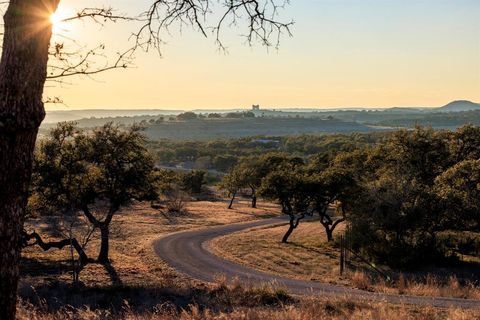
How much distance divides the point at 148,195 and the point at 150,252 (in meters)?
6.72

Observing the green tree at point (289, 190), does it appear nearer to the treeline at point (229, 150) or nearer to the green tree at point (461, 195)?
the green tree at point (461, 195)

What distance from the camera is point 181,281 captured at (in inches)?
1036

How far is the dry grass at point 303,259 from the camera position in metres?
26.7

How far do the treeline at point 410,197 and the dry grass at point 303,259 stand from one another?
9.56 ft

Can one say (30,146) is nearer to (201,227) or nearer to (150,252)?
(150,252)

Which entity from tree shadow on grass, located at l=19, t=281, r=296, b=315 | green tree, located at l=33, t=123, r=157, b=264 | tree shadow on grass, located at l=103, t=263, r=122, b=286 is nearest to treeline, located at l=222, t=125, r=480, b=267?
green tree, located at l=33, t=123, r=157, b=264

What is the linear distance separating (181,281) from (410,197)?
21.4 m

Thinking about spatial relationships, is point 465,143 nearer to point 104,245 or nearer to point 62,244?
point 104,245

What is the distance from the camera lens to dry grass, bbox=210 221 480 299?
2675 cm

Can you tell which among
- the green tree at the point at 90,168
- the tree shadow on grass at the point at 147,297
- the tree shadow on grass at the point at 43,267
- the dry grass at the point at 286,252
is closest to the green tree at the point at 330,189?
the dry grass at the point at 286,252

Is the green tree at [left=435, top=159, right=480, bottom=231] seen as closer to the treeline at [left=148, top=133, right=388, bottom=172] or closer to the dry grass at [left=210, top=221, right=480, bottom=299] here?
the dry grass at [left=210, top=221, right=480, bottom=299]

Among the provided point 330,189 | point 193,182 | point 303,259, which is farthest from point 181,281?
point 193,182

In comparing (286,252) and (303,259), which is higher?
(303,259)

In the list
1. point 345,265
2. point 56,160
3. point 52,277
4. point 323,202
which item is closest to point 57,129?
point 56,160
